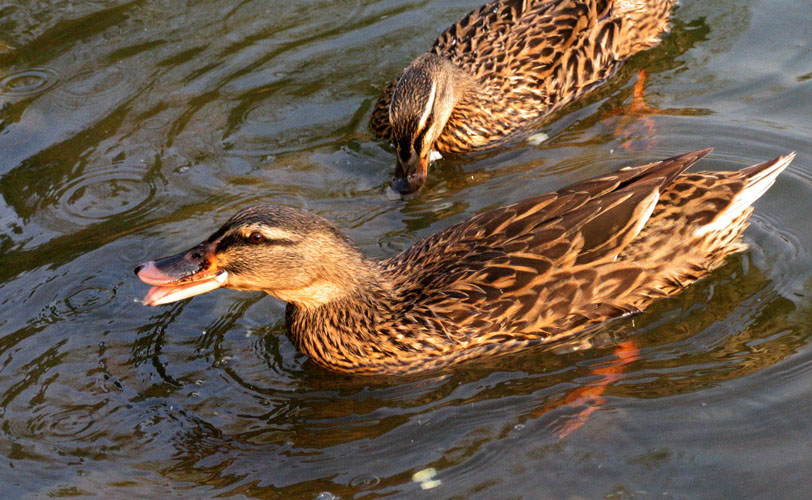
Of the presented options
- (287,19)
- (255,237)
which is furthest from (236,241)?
(287,19)

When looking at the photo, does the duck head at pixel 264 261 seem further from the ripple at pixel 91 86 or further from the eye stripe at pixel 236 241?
the ripple at pixel 91 86

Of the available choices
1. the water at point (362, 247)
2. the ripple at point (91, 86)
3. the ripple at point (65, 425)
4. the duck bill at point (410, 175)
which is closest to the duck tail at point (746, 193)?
the water at point (362, 247)

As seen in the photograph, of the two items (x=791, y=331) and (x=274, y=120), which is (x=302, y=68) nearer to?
(x=274, y=120)

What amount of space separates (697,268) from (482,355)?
5.39ft

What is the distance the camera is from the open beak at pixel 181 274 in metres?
6.24

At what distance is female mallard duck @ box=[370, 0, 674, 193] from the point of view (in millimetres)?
9323

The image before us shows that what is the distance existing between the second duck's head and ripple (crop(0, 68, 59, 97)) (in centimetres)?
373

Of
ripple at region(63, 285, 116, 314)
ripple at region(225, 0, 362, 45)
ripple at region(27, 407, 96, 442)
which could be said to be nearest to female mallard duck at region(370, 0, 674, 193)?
ripple at region(225, 0, 362, 45)

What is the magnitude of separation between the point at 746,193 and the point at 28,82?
23.5 feet

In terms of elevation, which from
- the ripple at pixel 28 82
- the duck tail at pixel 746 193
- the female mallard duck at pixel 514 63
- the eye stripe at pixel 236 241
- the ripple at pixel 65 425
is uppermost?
the ripple at pixel 28 82

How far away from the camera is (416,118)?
8.67 metres

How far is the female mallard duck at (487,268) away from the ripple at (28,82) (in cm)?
462

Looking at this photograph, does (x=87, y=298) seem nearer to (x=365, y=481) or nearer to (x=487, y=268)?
(x=365, y=481)

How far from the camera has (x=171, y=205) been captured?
853 centimetres
